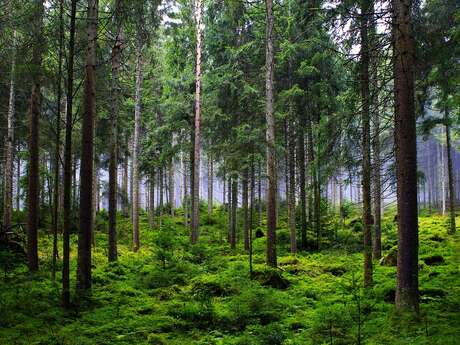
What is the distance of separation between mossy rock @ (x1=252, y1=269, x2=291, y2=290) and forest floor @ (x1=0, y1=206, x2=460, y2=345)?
35 mm

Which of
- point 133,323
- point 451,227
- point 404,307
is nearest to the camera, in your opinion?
point 404,307

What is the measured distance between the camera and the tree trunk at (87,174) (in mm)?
9734

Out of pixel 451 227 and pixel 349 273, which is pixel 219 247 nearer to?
pixel 349 273

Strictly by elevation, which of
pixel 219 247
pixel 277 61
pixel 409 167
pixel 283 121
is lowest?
pixel 219 247

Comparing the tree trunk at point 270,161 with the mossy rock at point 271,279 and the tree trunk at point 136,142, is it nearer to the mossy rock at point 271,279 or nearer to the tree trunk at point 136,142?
the mossy rock at point 271,279

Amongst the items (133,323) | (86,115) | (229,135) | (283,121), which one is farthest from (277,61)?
(133,323)

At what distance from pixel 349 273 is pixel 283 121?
30.0 feet

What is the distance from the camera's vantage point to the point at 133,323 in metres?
8.24

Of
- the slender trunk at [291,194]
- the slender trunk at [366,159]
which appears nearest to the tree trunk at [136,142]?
the slender trunk at [291,194]

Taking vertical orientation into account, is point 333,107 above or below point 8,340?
above

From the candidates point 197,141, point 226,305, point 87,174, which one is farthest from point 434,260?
point 87,174

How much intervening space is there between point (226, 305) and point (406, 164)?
553cm

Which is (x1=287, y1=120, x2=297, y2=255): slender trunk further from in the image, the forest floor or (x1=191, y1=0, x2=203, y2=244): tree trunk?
(x1=191, y1=0, x2=203, y2=244): tree trunk

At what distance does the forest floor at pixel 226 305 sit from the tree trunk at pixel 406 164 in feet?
2.21
